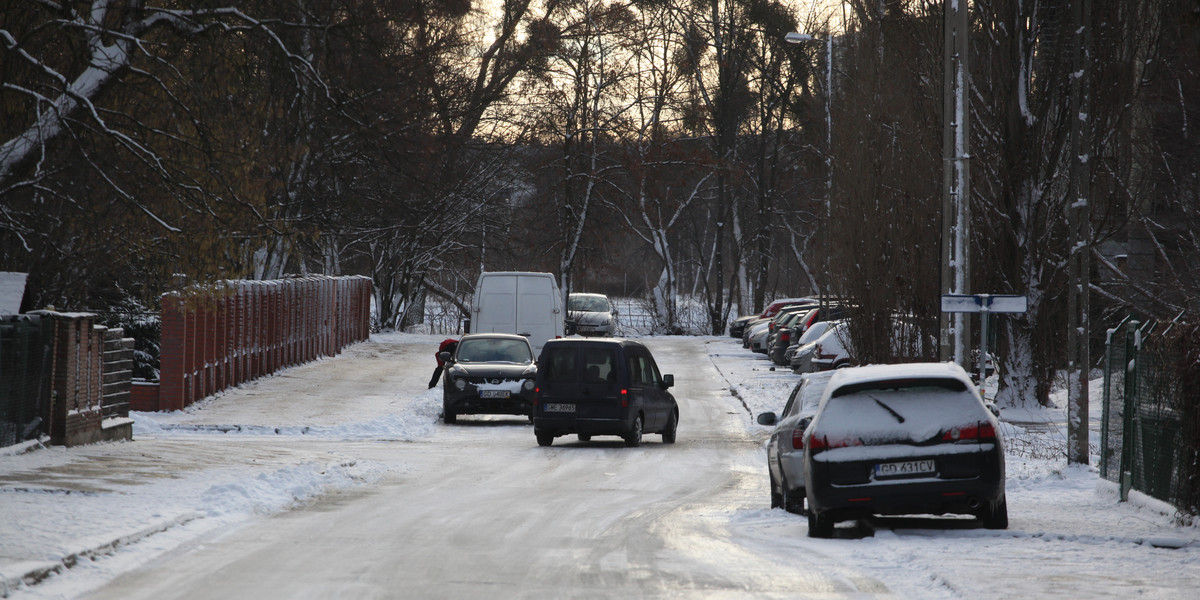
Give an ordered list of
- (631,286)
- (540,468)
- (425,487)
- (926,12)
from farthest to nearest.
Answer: (631,286), (926,12), (540,468), (425,487)

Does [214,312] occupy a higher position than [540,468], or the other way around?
[214,312]

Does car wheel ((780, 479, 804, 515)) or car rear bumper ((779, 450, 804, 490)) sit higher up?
car rear bumper ((779, 450, 804, 490))

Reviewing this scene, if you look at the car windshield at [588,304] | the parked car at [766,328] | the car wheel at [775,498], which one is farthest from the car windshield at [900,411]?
the car windshield at [588,304]

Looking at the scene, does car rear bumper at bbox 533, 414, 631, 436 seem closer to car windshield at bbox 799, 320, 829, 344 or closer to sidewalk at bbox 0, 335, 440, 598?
sidewalk at bbox 0, 335, 440, 598

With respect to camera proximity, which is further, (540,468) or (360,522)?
(540,468)

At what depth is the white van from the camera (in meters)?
31.4

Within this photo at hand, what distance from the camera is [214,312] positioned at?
88.7 ft

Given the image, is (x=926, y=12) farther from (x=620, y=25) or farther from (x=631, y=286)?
(x=631, y=286)

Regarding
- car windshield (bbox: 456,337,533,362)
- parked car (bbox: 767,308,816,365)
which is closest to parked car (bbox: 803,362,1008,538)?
car windshield (bbox: 456,337,533,362)

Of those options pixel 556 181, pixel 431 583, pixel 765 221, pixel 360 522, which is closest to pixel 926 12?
pixel 360 522

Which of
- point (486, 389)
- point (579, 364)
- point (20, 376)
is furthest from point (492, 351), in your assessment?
point (20, 376)

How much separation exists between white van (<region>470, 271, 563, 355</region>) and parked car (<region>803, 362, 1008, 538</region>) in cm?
1996

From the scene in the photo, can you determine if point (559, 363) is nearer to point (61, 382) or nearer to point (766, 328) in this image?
point (61, 382)

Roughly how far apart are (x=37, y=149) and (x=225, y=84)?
7.21 meters
